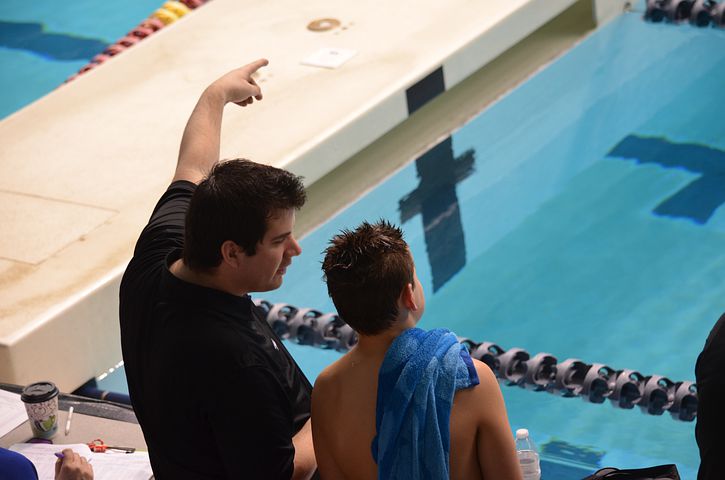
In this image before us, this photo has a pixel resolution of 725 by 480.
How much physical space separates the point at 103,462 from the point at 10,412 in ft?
1.30

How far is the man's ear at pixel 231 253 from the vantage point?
1762 millimetres

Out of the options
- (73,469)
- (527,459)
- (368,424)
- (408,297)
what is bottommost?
(527,459)

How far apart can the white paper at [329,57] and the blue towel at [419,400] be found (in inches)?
113

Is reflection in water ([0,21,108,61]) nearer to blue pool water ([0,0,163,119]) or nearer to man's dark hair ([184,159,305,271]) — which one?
blue pool water ([0,0,163,119])

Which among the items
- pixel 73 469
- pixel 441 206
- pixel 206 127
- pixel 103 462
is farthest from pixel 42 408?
A: pixel 441 206

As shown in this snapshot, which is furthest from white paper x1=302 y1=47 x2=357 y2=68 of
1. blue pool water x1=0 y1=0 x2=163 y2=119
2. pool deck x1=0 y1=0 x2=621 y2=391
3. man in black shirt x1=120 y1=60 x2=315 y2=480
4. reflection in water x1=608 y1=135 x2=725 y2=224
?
man in black shirt x1=120 y1=60 x2=315 y2=480

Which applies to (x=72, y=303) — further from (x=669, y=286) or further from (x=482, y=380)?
(x=669, y=286)

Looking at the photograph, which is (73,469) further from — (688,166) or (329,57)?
(688,166)

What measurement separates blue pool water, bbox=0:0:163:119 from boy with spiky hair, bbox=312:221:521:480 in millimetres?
5014

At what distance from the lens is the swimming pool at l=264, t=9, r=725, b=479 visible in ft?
11.6

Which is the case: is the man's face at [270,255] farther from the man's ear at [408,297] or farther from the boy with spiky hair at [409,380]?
the man's ear at [408,297]

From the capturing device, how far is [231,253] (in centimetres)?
178

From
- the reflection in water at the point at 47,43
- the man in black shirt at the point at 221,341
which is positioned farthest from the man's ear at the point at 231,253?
the reflection in water at the point at 47,43

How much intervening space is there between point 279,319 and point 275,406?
178 cm
